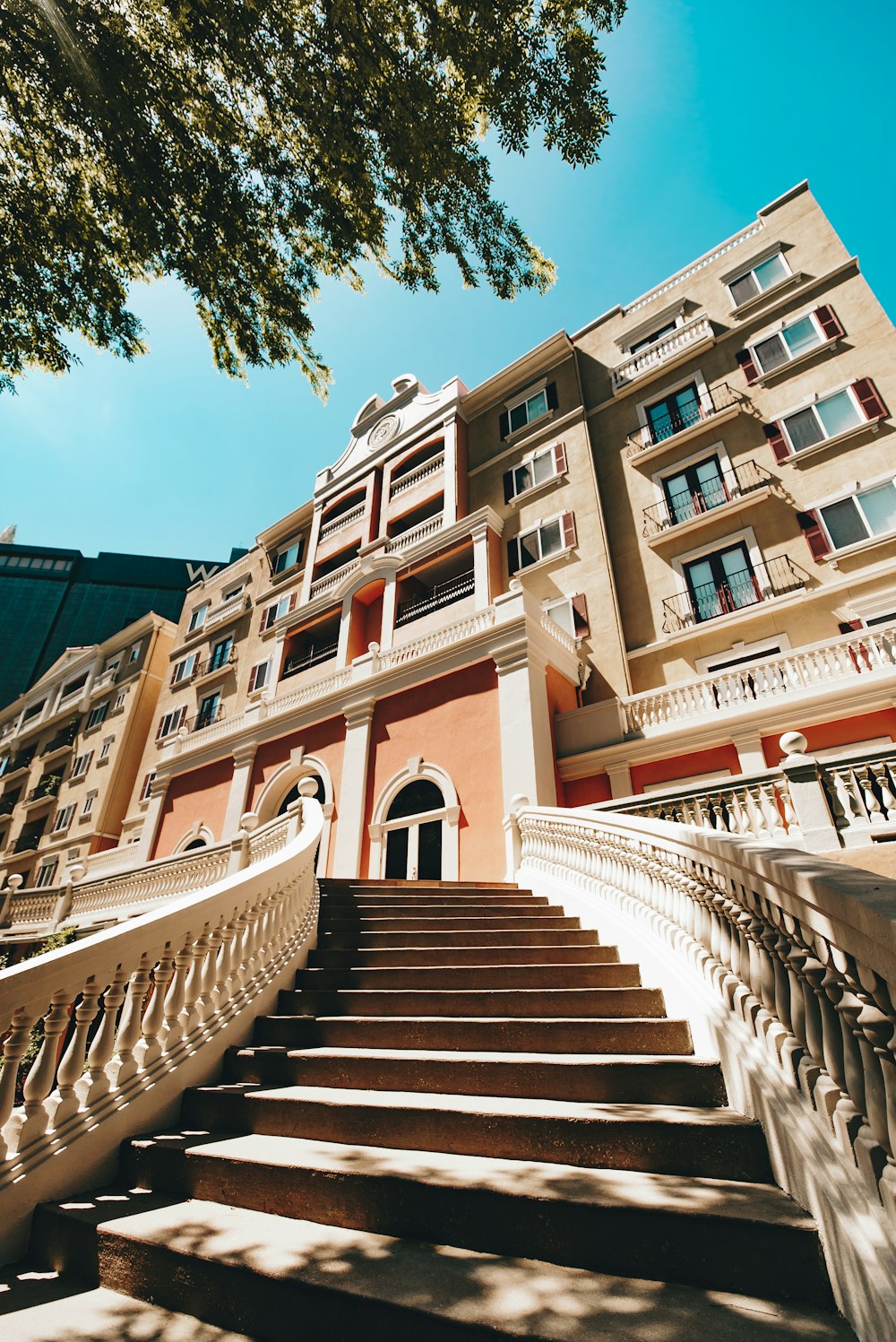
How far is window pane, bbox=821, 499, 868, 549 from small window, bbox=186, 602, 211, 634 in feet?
79.1

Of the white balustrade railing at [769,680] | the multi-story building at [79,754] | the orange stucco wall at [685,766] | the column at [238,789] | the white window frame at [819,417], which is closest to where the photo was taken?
the white balustrade railing at [769,680]

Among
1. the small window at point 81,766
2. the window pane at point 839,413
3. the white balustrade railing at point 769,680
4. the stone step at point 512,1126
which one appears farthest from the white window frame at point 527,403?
the small window at point 81,766

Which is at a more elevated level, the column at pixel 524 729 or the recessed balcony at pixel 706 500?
the recessed balcony at pixel 706 500

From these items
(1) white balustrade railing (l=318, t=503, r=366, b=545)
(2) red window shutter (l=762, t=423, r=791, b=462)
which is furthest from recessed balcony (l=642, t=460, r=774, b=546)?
(1) white balustrade railing (l=318, t=503, r=366, b=545)

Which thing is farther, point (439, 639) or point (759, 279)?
point (759, 279)

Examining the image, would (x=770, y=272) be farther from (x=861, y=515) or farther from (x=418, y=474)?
(x=418, y=474)

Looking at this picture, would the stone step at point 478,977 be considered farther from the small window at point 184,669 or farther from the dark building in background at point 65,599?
the dark building in background at point 65,599

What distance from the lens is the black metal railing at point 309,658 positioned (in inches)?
753

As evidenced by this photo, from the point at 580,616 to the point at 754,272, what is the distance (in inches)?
421

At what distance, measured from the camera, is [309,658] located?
19531 millimetres

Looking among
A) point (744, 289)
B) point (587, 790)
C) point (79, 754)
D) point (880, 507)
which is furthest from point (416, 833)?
point (79, 754)

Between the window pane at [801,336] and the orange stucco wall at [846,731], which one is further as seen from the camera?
the window pane at [801,336]

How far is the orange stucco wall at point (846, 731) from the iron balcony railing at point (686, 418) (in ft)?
28.5

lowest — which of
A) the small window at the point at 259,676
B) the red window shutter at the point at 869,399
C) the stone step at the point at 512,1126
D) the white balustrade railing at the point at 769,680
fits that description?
the stone step at the point at 512,1126
